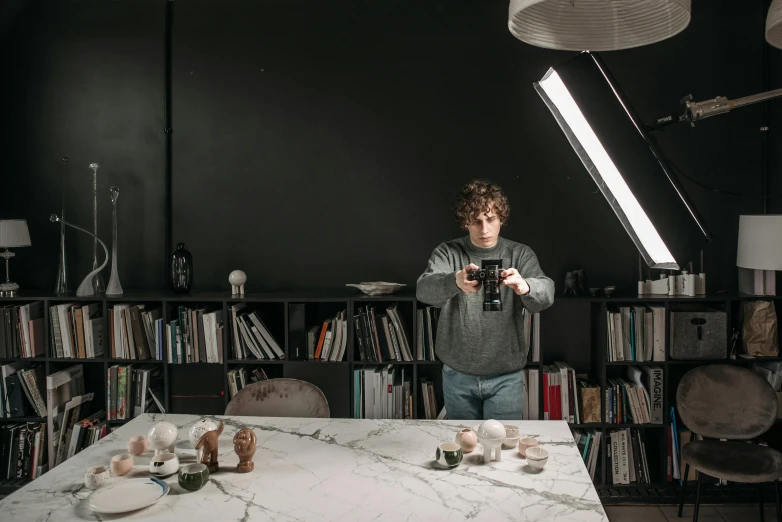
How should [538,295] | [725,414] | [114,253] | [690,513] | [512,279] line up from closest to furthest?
1. [512,279]
2. [538,295]
3. [725,414]
4. [690,513]
5. [114,253]

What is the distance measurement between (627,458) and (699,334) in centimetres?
82

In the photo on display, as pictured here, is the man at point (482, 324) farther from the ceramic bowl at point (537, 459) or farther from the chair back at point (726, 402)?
the chair back at point (726, 402)

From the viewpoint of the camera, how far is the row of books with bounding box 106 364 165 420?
3729 millimetres

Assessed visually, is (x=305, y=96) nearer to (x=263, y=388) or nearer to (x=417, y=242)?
(x=417, y=242)

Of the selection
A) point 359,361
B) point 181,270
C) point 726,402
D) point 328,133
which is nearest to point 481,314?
point 359,361

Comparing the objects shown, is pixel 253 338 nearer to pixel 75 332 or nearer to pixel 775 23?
pixel 75 332

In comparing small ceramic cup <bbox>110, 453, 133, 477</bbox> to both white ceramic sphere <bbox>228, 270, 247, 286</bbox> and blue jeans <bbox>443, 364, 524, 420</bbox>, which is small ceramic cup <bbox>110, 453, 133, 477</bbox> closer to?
blue jeans <bbox>443, 364, 524, 420</bbox>

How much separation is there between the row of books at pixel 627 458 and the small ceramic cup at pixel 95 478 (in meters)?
2.76

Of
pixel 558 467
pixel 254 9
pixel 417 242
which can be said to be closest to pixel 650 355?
pixel 417 242

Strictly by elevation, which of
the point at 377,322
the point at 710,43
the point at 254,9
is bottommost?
the point at 377,322

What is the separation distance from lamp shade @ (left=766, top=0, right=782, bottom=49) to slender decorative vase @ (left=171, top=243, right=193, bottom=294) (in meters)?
3.20

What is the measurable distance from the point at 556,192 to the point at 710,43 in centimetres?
128

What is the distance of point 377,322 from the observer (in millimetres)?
3609

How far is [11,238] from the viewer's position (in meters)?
3.72
